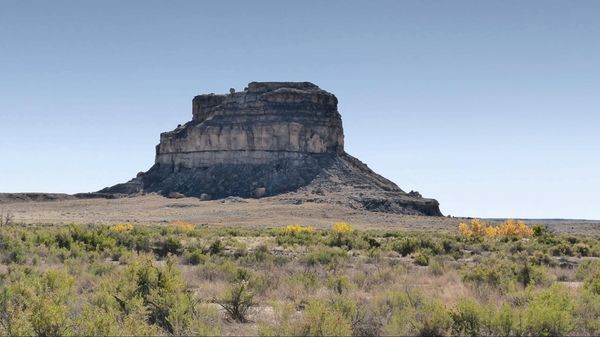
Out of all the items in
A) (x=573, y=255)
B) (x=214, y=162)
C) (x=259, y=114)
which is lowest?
(x=573, y=255)

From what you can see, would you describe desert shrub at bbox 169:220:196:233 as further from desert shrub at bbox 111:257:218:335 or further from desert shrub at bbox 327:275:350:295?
desert shrub at bbox 111:257:218:335

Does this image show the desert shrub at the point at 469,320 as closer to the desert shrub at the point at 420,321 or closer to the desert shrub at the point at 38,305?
the desert shrub at the point at 420,321

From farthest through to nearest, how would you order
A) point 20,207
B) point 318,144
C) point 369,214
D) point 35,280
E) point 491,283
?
point 318,144, point 20,207, point 369,214, point 491,283, point 35,280

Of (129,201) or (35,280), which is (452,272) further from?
(129,201)

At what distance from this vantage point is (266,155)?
9962 cm

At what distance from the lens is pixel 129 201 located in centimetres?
9269

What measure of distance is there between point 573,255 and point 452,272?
11.6 m

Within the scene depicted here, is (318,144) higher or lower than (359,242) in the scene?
higher

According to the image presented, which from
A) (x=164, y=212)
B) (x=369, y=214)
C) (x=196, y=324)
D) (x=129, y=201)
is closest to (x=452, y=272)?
(x=196, y=324)

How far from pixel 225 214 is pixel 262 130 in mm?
29286

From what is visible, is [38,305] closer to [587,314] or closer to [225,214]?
[587,314]

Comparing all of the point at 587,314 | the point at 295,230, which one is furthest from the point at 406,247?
the point at 295,230

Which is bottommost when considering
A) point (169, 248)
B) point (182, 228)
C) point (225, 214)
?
point (169, 248)

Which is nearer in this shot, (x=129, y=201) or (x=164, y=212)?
(x=164, y=212)
